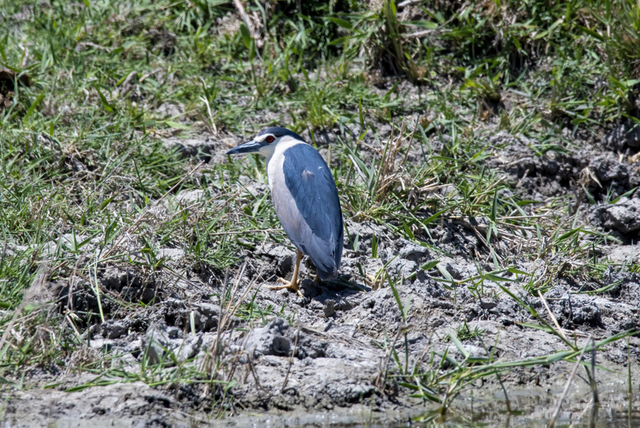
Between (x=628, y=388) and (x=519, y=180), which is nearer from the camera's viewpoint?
(x=628, y=388)

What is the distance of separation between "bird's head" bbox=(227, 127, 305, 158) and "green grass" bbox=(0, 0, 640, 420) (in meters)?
0.32

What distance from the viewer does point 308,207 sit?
4.36 metres

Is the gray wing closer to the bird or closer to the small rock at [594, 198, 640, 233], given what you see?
the bird

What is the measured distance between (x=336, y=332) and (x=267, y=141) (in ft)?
6.11

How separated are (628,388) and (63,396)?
8.82 ft

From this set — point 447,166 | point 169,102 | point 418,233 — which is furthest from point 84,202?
A: point 447,166

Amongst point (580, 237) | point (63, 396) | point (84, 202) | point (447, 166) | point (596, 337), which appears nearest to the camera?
point (63, 396)

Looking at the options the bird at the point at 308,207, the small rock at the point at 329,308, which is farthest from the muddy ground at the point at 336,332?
the bird at the point at 308,207

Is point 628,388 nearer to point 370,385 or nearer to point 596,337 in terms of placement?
point 596,337

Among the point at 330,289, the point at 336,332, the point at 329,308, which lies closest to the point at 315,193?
the point at 330,289

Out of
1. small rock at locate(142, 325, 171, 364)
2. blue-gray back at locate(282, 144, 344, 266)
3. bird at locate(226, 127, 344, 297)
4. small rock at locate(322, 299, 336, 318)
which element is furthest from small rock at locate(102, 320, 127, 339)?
blue-gray back at locate(282, 144, 344, 266)

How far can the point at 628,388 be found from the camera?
11.3ft

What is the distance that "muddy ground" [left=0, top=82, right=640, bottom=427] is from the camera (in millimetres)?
3066

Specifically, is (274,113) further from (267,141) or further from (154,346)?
(154,346)
